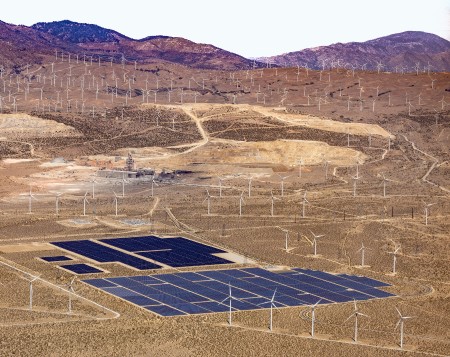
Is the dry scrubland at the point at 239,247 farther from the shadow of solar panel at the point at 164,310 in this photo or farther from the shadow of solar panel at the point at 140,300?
the shadow of solar panel at the point at 140,300

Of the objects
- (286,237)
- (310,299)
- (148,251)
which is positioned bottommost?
(310,299)

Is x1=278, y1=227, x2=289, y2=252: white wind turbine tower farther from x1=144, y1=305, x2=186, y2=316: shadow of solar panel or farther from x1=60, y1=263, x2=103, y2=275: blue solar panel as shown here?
x1=144, y1=305, x2=186, y2=316: shadow of solar panel

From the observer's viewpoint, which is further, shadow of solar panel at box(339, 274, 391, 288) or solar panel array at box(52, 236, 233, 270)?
solar panel array at box(52, 236, 233, 270)

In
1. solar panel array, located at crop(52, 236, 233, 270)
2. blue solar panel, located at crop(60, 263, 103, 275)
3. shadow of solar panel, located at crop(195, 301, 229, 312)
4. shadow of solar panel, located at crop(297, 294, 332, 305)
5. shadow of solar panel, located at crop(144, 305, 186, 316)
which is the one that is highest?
solar panel array, located at crop(52, 236, 233, 270)

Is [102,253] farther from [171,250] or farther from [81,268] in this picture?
[81,268]

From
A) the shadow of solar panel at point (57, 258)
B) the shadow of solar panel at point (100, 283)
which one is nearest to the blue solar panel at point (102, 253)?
the shadow of solar panel at point (57, 258)

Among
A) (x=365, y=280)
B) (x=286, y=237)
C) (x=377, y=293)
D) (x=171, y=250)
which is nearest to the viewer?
(x=377, y=293)

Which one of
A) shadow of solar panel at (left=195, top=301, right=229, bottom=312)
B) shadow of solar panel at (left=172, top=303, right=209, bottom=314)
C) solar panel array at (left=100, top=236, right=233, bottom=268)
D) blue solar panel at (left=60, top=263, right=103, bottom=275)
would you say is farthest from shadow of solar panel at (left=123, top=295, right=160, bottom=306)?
solar panel array at (left=100, top=236, right=233, bottom=268)

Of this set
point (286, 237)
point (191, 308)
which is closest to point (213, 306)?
point (191, 308)
